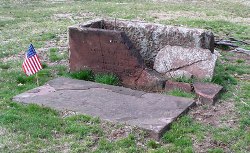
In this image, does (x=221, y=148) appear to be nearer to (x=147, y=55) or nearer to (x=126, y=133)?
(x=126, y=133)

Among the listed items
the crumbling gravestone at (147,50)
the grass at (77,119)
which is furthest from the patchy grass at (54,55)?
the crumbling gravestone at (147,50)

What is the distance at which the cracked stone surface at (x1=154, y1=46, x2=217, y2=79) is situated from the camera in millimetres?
7637

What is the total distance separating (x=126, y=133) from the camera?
18.5ft

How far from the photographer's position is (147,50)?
8.56 m

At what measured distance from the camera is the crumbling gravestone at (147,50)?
7.64 m

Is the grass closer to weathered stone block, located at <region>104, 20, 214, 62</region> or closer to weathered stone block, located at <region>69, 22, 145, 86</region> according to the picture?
weathered stone block, located at <region>69, 22, 145, 86</region>

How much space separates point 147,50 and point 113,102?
224 centimetres

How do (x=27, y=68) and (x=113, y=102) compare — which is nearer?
(x=113, y=102)

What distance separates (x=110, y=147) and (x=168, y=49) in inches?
126

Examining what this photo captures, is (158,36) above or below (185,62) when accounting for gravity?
above

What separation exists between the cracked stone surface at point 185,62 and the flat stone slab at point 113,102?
40.6 inches

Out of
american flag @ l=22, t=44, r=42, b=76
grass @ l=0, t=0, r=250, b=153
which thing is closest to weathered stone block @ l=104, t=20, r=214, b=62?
grass @ l=0, t=0, r=250, b=153

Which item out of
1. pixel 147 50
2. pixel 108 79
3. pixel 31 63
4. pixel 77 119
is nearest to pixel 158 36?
pixel 147 50

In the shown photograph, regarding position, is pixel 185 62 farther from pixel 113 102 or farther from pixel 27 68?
pixel 27 68
